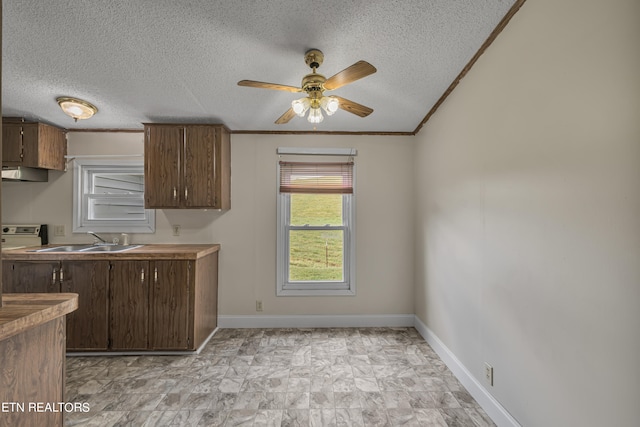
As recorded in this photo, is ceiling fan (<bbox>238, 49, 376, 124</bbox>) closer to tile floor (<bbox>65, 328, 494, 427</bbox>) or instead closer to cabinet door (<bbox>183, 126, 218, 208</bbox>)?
cabinet door (<bbox>183, 126, 218, 208</bbox>)

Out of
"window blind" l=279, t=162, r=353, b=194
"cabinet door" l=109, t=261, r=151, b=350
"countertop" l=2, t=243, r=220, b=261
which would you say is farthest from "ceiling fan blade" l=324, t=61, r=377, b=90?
"cabinet door" l=109, t=261, r=151, b=350

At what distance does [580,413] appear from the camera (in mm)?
1278

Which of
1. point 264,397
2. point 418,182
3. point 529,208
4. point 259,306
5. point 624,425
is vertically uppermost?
point 418,182

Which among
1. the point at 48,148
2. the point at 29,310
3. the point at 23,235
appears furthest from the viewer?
the point at 23,235

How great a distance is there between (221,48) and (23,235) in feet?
11.0

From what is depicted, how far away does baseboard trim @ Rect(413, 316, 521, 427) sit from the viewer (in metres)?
1.80

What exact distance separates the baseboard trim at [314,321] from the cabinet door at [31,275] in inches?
63.0

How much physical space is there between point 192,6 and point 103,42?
735 mm

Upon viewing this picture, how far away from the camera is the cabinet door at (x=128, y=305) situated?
275cm

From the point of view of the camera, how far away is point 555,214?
1410 mm

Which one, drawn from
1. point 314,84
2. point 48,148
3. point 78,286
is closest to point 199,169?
point 78,286

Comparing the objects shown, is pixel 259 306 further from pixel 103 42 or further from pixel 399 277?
pixel 103 42

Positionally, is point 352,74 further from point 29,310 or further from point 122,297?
point 122,297

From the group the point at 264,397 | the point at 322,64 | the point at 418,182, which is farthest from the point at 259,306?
the point at 322,64
